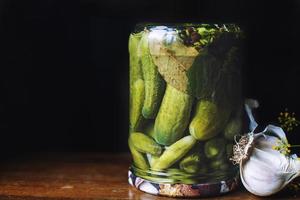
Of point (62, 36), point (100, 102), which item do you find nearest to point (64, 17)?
point (62, 36)

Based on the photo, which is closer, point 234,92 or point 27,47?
point 234,92

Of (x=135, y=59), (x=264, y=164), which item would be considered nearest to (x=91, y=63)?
(x=135, y=59)

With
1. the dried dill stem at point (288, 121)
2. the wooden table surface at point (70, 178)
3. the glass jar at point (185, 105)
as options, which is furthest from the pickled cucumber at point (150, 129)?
the dried dill stem at point (288, 121)

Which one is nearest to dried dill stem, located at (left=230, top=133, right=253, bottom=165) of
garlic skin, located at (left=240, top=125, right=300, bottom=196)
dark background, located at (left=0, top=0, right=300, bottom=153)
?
garlic skin, located at (left=240, top=125, right=300, bottom=196)

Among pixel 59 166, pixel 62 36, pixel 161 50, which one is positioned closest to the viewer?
pixel 161 50

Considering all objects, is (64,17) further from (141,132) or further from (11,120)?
(141,132)

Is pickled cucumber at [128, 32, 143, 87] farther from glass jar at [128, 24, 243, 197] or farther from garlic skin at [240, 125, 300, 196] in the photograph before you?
garlic skin at [240, 125, 300, 196]
